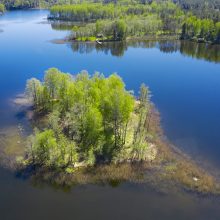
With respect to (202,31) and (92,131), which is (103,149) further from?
(202,31)

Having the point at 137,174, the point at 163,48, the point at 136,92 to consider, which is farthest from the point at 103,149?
the point at 163,48

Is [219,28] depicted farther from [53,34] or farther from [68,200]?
[68,200]

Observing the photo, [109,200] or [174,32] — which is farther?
[174,32]

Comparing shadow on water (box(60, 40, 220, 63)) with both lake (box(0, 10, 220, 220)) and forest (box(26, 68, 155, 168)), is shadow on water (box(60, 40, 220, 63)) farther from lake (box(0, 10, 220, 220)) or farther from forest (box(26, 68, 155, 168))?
forest (box(26, 68, 155, 168))

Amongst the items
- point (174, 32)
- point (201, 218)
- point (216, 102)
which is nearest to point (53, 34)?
point (174, 32)

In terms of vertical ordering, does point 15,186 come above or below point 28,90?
below

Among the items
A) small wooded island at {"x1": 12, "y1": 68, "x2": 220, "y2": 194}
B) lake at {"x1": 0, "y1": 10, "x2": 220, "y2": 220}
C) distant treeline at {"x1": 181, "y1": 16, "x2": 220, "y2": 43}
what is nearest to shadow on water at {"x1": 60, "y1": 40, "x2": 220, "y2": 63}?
lake at {"x1": 0, "y1": 10, "x2": 220, "y2": 220}

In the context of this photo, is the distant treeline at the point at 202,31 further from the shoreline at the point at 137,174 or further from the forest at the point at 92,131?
the shoreline at the point at 137,174
